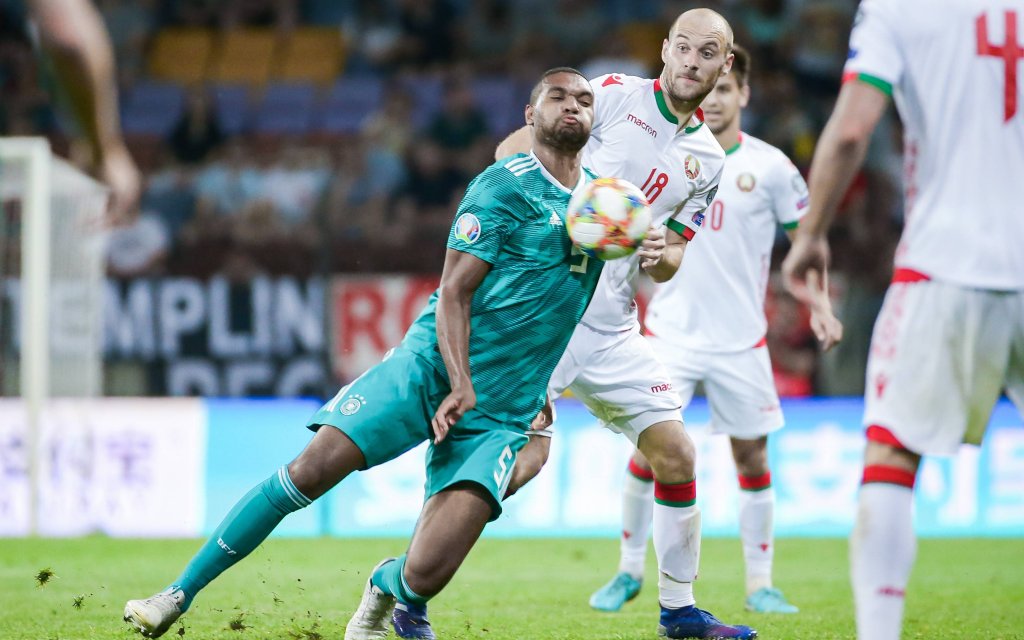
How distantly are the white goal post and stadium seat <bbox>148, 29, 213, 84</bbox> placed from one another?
5.88 metres

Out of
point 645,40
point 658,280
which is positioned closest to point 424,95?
point 645,40

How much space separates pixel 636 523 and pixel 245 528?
9.39 ft

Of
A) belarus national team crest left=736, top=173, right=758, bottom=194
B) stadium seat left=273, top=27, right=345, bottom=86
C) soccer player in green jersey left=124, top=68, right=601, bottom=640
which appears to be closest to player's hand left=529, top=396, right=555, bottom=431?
soccer player in green jersey left=124, top=68, right=601, bottom=640

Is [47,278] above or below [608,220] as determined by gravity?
below

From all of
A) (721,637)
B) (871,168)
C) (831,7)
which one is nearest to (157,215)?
(871,168)

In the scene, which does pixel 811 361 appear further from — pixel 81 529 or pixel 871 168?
pixel 81 529

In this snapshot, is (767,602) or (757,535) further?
(757,535)

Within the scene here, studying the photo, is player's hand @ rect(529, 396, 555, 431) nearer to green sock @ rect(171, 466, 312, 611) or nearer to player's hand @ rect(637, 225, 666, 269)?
player's hand @ rect(637, 225, 666, 269)

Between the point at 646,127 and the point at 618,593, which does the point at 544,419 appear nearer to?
the point at 646,127

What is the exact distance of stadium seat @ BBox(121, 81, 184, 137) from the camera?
17.4 metres

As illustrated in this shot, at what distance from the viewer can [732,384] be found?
307 inches

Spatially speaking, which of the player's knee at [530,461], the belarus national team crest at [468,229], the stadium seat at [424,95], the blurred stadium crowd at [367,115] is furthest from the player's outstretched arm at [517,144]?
the stadium seat at [424,95]

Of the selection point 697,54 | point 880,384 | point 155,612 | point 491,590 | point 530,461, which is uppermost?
point 697,54

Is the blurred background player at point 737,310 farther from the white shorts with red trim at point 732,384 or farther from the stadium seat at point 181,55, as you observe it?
the stadium seat at point 181,55
